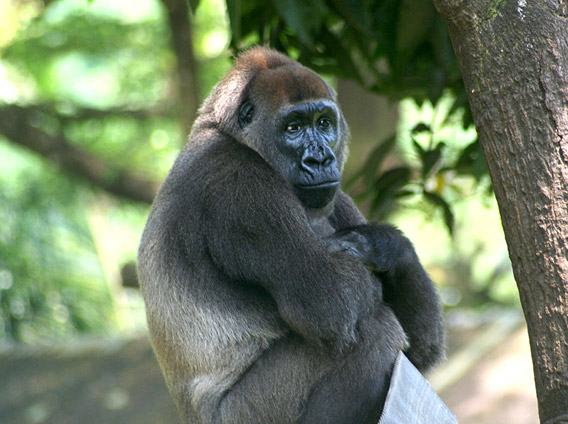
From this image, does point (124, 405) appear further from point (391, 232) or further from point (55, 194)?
point (391, 232)

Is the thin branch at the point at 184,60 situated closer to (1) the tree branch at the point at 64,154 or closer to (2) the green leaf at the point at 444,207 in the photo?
(1) the tree branch at the point at 64,154

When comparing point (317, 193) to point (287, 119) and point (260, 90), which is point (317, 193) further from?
point (260, 90)

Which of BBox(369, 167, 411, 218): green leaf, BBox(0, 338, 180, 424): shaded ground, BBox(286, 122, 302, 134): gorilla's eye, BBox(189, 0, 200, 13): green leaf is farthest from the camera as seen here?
BBox(0, 338, 180, 424): shaded ground

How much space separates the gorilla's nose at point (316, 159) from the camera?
3279 millimetres

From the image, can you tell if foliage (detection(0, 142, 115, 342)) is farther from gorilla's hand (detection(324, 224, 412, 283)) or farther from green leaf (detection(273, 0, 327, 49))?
gorilla's hand (detection(324, 224, 412, 283))

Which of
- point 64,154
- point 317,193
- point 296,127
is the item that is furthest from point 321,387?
point 64,154

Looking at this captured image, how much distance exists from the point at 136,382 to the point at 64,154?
102 inches

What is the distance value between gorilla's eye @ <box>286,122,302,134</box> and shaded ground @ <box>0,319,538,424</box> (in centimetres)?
351

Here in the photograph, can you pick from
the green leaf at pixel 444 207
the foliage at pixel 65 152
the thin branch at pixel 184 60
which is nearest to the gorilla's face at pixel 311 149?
the green leaf at pixel 444 207

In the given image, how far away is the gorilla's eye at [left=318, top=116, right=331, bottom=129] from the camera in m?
3.44

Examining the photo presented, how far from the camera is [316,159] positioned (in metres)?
3.28

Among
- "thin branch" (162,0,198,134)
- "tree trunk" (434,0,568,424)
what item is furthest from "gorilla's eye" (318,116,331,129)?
"thin branch" (162,0,198,134)

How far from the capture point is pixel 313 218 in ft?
11.3

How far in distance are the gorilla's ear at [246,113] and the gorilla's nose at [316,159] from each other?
13.7 inches
